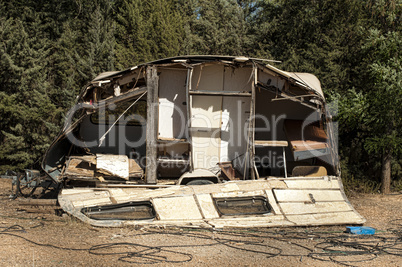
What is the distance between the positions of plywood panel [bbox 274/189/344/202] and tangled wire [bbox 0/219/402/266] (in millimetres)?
1202

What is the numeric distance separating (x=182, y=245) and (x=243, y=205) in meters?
2.57

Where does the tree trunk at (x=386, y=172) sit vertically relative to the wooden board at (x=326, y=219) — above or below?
above

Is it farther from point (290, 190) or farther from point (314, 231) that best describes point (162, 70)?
point (314, 231)

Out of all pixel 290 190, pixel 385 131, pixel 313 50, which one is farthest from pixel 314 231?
pixel 313 50

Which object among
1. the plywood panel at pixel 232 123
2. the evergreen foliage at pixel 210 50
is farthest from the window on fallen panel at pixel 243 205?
the evergreen foliage at pixel 210 50

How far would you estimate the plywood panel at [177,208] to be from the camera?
26.0 feet

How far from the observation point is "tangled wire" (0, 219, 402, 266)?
5801 mm

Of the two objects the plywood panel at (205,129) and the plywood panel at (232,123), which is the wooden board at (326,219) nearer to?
the plywood panel at (232,123)

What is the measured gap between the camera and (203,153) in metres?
10.0

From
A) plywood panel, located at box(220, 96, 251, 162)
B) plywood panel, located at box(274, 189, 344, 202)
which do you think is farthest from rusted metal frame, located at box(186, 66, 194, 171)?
plywood panel, located at box(274, 189, 344, 202)

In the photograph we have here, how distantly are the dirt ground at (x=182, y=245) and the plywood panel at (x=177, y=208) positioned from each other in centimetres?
46

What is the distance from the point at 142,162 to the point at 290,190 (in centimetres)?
398

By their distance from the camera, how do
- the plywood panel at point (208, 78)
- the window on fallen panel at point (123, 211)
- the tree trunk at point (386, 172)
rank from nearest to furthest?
the window on fallen panel at point (123, 211), the plywood panel at point (208, 78), the tree trunk at point (386, 172)

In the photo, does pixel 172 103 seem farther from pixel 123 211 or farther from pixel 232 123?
pixel 123 211
